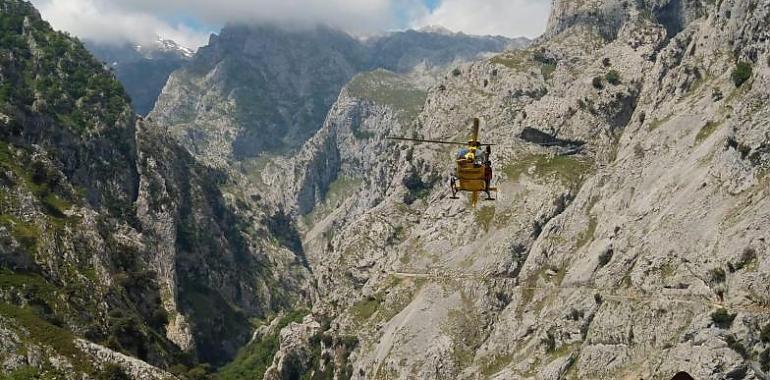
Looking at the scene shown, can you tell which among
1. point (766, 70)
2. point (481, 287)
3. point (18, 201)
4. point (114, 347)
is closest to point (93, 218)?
point (18, 201)

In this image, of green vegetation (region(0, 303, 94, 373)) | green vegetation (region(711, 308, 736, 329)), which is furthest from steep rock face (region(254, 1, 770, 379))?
green vegetation (region(0, 303, 94, 373))

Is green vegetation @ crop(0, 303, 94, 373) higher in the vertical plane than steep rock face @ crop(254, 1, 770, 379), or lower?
lower

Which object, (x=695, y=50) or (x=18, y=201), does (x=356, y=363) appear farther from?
(x=695, y=50)

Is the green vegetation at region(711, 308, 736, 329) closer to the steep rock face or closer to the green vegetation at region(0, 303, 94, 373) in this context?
the steep rock face

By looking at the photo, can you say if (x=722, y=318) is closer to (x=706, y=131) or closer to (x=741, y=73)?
(x=706, y=131)

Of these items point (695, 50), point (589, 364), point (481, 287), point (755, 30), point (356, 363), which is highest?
point (695, 50)

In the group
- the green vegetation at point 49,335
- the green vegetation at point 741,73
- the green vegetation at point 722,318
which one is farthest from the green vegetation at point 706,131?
the green vegetation at point 49,335

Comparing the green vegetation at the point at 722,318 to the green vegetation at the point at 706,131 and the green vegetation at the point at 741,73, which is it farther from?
the green vegetation at the point at 741,73
